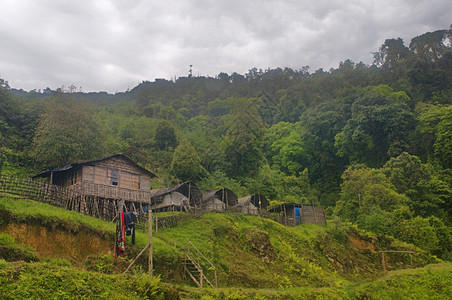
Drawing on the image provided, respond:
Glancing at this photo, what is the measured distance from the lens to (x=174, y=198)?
3612cm

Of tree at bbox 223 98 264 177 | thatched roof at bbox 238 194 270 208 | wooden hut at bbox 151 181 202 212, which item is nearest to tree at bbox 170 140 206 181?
thatched roof at bbox 238 194 270 208

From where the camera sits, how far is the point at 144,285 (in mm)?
13555

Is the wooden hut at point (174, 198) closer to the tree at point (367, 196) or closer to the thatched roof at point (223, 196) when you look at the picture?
the thatched roof at point (223, 196)

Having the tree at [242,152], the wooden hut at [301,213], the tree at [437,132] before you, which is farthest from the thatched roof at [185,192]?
the tree at [437,132]

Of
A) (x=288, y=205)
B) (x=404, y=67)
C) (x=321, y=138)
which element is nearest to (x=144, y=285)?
(x=288, y=205)

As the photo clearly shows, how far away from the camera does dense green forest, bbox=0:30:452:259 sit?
38781 mm

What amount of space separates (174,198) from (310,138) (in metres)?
34.0

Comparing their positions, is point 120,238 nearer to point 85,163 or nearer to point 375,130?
point 85,163

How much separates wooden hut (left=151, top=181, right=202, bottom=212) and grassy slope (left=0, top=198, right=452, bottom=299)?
22.9ft

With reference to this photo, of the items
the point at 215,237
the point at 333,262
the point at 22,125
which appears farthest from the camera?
the point at 22,125

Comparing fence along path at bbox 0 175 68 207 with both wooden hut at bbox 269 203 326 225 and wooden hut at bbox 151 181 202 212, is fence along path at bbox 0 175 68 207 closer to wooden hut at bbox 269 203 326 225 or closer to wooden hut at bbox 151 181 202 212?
wooden hut at bbox 151 181 202 212

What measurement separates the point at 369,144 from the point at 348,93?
1174 centimetres

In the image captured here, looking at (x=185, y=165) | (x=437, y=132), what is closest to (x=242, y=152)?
(x=185, y=165)

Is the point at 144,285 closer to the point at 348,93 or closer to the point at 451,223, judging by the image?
the point at 451,223
